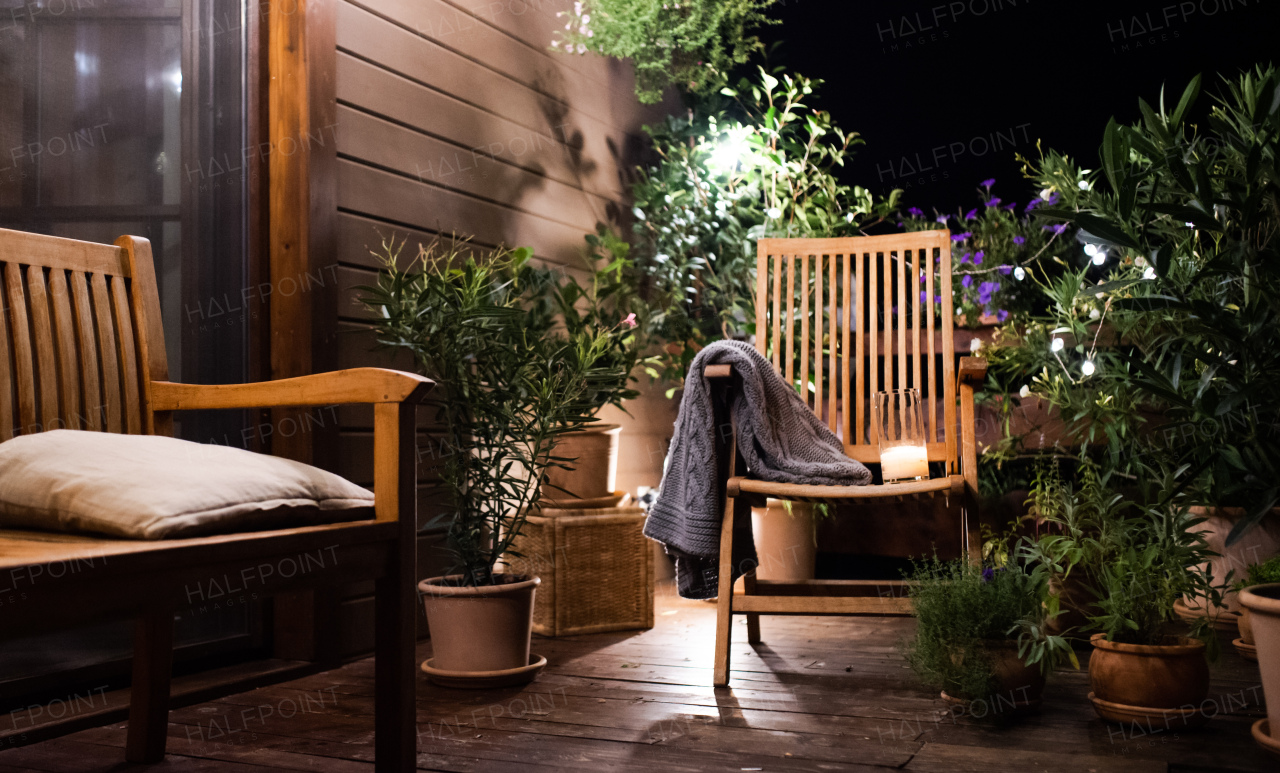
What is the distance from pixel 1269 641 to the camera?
1.40m

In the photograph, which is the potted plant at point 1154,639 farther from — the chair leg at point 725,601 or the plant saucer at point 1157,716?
the chair leg at point 725,601

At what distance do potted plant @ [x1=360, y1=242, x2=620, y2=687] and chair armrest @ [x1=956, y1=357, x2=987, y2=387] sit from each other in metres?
0.78

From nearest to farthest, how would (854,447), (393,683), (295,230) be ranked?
(393,683) → (295,230) → (854,447)

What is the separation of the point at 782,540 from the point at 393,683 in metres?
2.06

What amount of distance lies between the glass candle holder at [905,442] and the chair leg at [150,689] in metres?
1.42

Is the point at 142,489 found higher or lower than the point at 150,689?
higher

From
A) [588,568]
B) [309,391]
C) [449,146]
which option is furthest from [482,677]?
[449,146]

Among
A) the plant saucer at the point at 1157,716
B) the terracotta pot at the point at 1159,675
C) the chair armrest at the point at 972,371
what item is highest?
the chair armrest at the point at 972,371

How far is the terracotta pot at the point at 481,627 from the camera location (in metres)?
2.06

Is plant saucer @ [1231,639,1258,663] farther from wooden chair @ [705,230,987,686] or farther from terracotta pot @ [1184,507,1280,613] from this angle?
wooden chair @ [705,230,987,686]

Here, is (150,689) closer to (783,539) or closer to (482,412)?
(482,412)

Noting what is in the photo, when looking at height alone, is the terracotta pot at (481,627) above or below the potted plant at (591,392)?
below

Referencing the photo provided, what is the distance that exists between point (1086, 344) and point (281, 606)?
2098mm

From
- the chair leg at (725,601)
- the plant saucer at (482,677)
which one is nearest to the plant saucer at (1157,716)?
the chair leg at (725,601)
